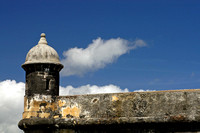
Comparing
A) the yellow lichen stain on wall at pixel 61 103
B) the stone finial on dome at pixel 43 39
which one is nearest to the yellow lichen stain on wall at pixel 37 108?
the yellow lichen stain on wall at pixel 61 103

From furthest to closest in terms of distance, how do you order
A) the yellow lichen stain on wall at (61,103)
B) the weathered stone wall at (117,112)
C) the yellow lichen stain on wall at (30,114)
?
the yellow lichen stain on wall at (61,103), the yellow lichen stain on wall at (30,114), the weathered stone wall at (117,112)

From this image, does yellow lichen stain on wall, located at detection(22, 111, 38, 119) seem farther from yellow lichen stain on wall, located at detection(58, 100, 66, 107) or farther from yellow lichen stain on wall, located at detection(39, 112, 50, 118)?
yellow lichen stain on wall, located at detection(58, 100, 66, 107)

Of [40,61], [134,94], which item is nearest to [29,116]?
[40,61]

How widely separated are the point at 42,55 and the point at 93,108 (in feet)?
5.19

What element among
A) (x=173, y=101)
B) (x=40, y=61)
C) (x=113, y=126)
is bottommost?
(x=113, y=126)

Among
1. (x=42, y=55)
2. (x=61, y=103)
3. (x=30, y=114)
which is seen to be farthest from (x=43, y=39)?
(x=30, y=114)

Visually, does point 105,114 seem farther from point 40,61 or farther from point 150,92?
point 40,61

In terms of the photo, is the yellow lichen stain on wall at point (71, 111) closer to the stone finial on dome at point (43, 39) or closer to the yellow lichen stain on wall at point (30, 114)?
the yellow lichen stain on wall at point (30, 114)

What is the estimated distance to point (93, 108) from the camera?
7.08 metres

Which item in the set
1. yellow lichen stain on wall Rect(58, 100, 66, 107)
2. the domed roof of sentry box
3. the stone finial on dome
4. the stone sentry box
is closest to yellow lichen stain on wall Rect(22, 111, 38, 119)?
the stone sentry box

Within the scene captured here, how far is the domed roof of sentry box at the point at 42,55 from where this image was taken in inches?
291

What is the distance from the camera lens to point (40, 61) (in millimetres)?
7348

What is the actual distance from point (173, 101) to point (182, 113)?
0.30m

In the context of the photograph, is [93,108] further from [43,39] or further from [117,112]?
[43,39]
